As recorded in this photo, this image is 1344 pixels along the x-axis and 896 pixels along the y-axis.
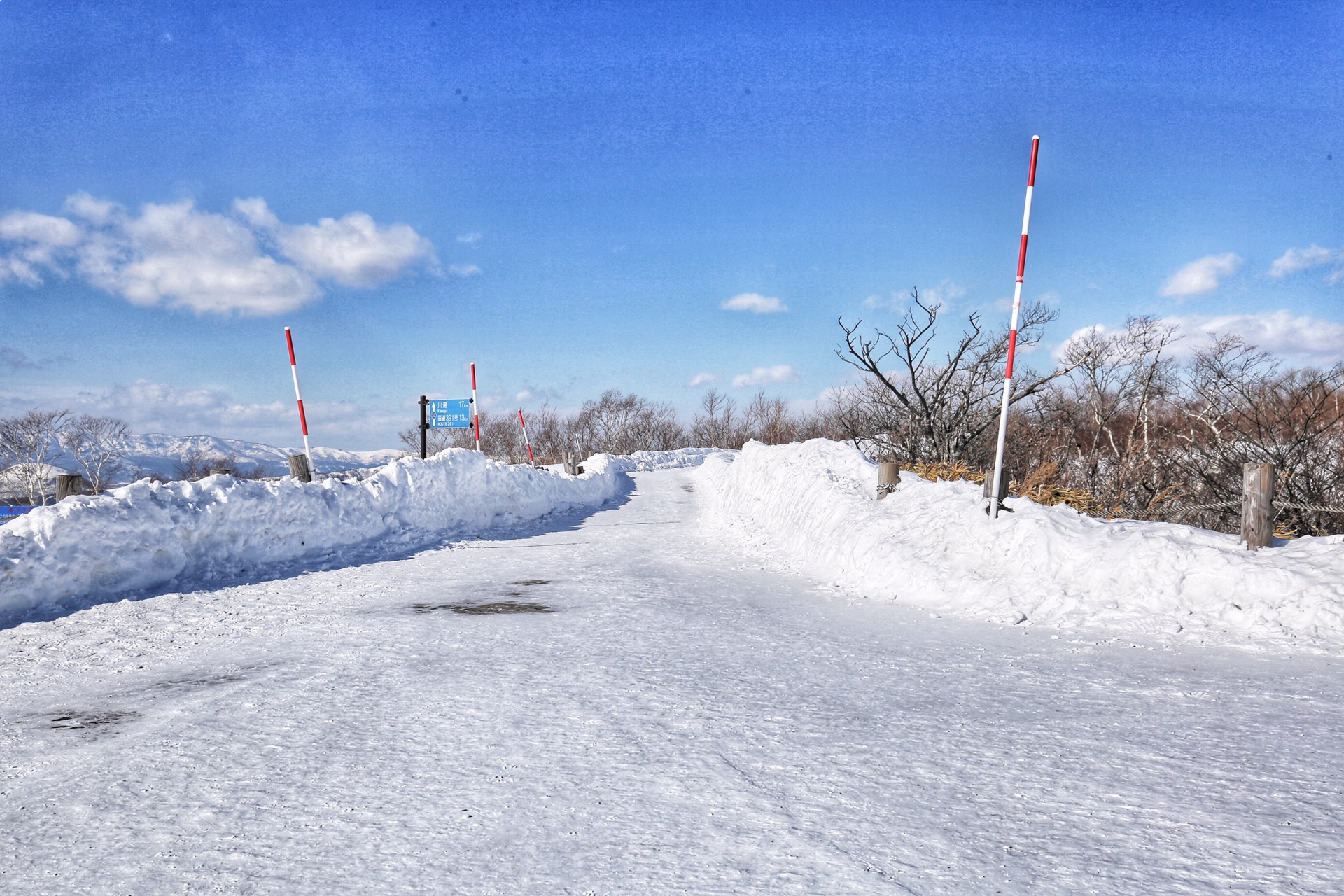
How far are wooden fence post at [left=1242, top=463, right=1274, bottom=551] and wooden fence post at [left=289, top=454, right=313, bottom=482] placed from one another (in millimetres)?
12140

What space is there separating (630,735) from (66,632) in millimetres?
5598

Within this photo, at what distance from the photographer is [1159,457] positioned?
1695 cm

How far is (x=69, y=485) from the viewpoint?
8688mm

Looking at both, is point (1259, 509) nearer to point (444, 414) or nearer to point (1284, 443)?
point (1284, 443)


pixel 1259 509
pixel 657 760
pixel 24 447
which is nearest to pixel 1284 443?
pixel 1259 509

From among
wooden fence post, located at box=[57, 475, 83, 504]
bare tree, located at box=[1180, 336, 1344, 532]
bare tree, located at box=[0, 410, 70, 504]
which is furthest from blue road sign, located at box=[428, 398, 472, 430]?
bare tree, located at box=[0, 410, 70, 504]

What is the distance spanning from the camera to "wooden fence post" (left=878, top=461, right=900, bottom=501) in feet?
33.5

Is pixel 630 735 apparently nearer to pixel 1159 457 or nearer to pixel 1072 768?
pixel 1072 768

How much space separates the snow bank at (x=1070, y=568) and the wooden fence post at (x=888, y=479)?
4.3 inches

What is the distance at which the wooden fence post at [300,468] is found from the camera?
1140 cm

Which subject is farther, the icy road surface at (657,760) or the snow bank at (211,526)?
the snow bank at (211,526)

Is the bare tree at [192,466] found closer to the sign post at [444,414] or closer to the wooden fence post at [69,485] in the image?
the sign post at [444,414]

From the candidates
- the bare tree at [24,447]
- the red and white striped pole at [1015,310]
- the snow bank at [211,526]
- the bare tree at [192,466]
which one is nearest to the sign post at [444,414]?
the snow bank at [211,526]

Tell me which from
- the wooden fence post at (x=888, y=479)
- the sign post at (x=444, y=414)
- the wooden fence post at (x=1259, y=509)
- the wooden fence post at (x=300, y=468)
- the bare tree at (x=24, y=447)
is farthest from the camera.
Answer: the bare tree at (x=24, y=447)
